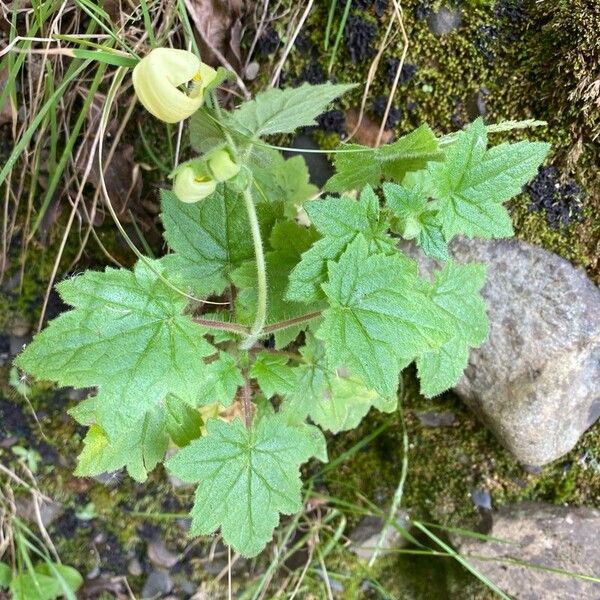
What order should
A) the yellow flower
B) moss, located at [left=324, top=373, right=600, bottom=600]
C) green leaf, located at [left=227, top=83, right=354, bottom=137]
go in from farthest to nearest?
moss, located at [left=324, top=373, right=600, bottom=600], green leaf, located at [left=227, top=83, right=354, bottom=137], the yellow flower

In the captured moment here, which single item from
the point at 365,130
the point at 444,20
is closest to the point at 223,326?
the point at 365,130

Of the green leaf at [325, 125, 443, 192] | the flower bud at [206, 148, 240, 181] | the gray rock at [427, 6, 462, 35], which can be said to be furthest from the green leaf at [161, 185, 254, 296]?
the gray rock at [427, 6, 462, 35]

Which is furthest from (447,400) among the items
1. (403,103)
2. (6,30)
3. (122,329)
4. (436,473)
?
(6,30)

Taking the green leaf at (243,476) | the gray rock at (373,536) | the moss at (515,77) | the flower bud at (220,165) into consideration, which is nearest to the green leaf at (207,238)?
the green leaf at (243,476)

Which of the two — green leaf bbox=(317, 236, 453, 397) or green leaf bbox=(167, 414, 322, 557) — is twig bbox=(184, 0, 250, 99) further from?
green leaf bbox=(167, 414, 322, 557)

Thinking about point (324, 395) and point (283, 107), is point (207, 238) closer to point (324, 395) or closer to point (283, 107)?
point (283, 107)

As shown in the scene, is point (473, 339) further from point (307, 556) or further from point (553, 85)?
point (307, 556)
